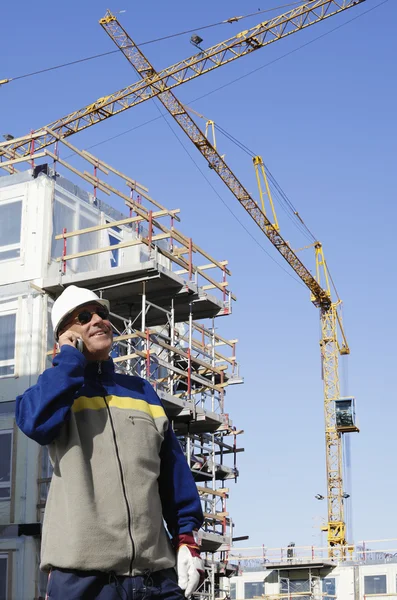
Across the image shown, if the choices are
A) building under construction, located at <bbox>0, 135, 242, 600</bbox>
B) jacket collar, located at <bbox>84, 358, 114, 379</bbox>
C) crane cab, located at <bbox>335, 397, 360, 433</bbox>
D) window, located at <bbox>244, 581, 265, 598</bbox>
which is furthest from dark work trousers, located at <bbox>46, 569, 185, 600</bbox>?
crane cab, located at <bbox>335, 397, 360, 433</bbox>

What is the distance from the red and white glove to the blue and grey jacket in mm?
42

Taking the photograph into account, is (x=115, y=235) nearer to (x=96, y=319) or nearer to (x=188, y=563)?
(x=96, y=319)

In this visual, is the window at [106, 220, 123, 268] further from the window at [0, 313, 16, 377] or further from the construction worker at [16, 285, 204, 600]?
the construction worker at [16, 285, 204, 600]

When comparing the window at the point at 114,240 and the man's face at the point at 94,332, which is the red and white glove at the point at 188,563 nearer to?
the man's face at the point at 94,332

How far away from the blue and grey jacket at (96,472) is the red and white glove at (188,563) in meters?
0.04

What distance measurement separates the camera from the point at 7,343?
25609 mm

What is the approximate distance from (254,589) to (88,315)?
4353 cm

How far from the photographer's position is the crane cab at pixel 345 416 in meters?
75.1

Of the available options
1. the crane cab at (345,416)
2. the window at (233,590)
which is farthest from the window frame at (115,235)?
the crane cab at (345,416)

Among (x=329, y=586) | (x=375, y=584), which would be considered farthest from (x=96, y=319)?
(x=329, y=586)

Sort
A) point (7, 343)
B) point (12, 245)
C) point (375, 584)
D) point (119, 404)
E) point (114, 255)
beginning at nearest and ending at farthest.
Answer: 1. point (119, 404)
2. point (7, 343)
3. point (12, 245)
4. point (114, 255)
5. point (375, 584)

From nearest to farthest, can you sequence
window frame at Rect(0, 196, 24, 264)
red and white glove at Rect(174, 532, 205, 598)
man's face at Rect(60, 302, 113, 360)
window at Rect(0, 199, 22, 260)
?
red and white glove at Rect(174, 532, 205, 598) → man's face at Rect(60, 302, 113, 360) → window frame at Rect(0, 196, 24, 264) → window at Rect(0, 199, 22, 260)

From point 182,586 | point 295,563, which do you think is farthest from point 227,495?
point 182,586

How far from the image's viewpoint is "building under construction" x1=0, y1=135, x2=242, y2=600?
24031mm
